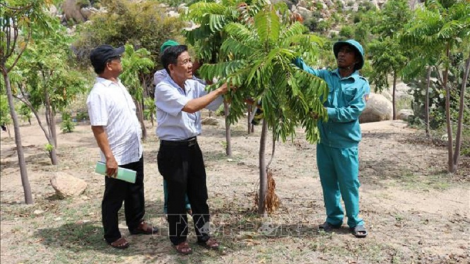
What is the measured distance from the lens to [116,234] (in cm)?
430

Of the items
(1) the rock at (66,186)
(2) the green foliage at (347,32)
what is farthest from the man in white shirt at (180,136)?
(2) the green foliage at (347,32)

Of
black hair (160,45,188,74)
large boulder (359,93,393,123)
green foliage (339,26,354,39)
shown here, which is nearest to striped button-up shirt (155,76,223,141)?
black hair (160,45,188,74)

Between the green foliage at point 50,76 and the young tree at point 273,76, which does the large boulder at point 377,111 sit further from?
the young tree at point 273,76

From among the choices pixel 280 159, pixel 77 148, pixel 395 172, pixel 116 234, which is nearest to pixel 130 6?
pixel 77 148

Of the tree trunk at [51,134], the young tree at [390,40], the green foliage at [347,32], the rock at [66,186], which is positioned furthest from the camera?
the green foliage at [347,32]

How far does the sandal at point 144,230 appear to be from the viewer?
457 centimetres

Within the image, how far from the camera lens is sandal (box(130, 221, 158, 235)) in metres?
4.57

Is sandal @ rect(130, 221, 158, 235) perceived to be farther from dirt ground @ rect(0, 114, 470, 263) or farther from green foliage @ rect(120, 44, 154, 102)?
green foliage @ rect(120, 44, 154, 102)

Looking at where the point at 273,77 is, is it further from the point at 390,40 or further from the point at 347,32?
the point at 347,32

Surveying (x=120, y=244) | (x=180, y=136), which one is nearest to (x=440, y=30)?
(x=180, y=136)

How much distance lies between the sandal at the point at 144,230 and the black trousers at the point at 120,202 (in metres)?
Result: 0.03

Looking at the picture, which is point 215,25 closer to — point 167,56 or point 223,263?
point 167,56

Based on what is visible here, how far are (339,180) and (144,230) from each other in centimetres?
211

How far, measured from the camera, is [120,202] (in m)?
4.23
